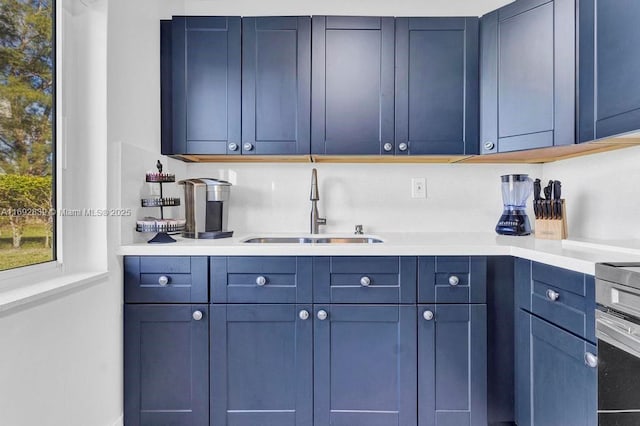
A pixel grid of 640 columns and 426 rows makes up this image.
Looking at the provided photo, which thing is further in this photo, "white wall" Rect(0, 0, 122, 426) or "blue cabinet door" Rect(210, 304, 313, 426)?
"blue cabinet door" Rect(210, 304, 313, 426)

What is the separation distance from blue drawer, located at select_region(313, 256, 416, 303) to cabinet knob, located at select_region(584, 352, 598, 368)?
0.60 m

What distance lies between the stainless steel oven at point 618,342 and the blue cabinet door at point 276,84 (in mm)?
1325

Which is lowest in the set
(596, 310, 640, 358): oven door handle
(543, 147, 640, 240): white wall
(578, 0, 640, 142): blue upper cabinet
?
(596, 310, 640, 358): oven door handle

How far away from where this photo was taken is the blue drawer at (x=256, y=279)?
60.8 inches

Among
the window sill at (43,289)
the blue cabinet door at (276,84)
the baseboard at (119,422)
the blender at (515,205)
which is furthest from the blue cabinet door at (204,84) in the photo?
the blender at (515,205)

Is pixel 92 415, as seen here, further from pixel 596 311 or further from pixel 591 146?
pixel 591 146

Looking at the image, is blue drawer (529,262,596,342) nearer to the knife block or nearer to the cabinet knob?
the cabinet knob

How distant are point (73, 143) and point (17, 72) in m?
0.32

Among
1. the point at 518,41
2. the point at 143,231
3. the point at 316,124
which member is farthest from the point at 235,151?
the point at 518,41

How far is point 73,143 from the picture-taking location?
1.44 m

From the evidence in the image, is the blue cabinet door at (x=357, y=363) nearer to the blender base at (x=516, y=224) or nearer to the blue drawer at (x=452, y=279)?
the blue drawer at (x=452, y=279)

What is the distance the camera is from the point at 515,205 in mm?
2002

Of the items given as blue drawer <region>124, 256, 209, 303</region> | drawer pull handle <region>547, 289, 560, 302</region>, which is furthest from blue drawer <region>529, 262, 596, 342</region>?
blue drawer <region>124, 256, 209, 303</region>

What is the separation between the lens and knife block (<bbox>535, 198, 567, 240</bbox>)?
175cm
